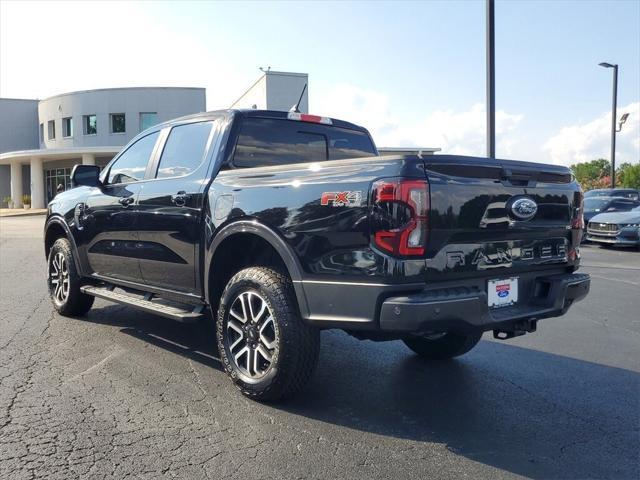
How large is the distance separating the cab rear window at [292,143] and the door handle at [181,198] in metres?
0.45

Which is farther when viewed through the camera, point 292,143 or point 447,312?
point 292,143

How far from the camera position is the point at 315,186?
3480 mm

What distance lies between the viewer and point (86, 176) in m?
5.66

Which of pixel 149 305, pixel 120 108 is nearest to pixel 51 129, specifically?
pixel 120 108

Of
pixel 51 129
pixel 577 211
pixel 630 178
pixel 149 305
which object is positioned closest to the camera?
pixel 577 211

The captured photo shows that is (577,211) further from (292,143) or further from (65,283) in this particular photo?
(65,283)

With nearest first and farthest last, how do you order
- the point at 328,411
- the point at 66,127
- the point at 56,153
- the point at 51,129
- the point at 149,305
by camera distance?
the point at 328,411 → the point at 149,305 → the point at 56,153 → the point at 66,127 → the point at 51,129

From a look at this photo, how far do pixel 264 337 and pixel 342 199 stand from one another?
1113mm

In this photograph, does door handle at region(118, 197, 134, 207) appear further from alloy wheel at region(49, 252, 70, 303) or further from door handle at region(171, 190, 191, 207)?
alloy wheel at region(49, 252, 70, 303)

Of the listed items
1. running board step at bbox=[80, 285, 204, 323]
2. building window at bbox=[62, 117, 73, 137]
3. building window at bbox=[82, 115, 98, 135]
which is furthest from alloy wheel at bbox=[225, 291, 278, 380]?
building window at bbox=[62, 117, 73, 137]

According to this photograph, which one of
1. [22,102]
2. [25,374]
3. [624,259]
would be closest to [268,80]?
[624,259]

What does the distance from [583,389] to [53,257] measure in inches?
213

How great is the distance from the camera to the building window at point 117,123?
4225cm

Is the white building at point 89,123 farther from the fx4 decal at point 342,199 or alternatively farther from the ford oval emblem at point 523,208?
the ford oval emblem at point 523,208
